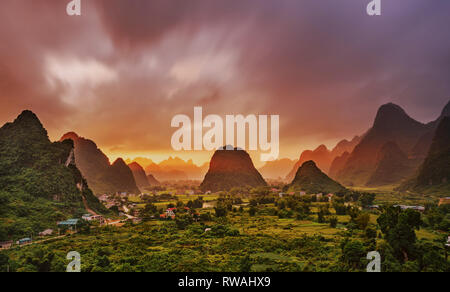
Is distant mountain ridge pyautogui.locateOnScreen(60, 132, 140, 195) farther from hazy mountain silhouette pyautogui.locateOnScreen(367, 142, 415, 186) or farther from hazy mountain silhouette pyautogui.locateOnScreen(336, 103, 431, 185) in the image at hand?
hazy mountain silhouette pyautogui.locateOnScreen(336, 103, 431, 185)

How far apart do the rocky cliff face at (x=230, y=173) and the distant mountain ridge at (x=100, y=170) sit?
24.4 meters

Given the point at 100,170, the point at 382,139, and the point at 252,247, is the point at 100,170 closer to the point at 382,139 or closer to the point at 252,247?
the point at 252,247

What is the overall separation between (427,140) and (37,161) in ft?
328

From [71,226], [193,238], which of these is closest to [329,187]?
[193,238]

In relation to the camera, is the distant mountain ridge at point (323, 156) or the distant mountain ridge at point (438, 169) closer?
the distant mountain ridge at point (438, 169)

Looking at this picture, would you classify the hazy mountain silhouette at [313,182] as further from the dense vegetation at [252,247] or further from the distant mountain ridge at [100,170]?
the distant mountain ridge at [100,170]

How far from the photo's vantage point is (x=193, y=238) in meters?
19.0

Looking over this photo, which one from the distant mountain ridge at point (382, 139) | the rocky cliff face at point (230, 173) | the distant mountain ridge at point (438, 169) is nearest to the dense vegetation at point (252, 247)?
the distant mountain ridge at point (438, 169)

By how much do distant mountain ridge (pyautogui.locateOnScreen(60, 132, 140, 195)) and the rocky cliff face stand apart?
80.0 feet

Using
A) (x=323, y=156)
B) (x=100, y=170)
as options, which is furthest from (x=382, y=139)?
(x=100, y=170)

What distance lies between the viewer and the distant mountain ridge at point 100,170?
67750mm
